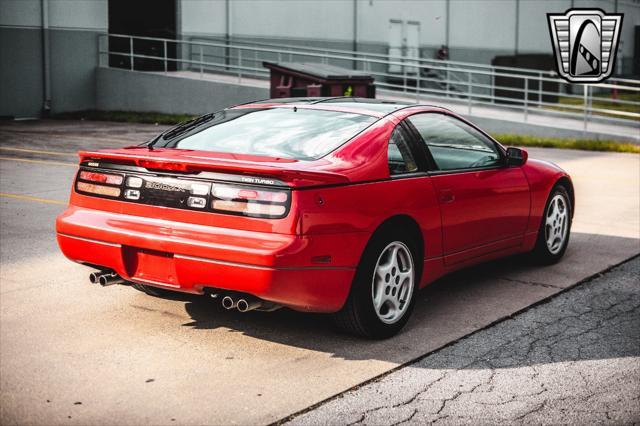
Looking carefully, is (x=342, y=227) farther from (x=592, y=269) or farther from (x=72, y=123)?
(x=72, y=123)

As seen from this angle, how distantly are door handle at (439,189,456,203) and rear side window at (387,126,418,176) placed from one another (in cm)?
26

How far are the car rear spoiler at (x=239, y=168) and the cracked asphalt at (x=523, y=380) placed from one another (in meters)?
1.11

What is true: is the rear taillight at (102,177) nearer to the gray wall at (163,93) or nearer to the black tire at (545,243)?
the black tire at (545,243)

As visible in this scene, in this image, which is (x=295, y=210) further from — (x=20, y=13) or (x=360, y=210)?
(x=20, y=13)

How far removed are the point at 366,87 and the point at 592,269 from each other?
37.4 feet

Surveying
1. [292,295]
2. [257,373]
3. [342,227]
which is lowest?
[257,373]

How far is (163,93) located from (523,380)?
21.6 meters

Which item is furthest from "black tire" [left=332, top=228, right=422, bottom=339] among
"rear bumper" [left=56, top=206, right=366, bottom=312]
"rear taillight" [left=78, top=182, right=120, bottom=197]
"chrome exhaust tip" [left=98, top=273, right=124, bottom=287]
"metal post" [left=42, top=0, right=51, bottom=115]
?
"metal post" [left=42, top=0, right=51, bottom=115]

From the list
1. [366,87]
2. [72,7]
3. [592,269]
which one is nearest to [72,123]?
[72,7]

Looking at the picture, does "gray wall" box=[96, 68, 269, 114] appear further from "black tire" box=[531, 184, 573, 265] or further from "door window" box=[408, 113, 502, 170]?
"door window" box=[408, 113, 502, 170]

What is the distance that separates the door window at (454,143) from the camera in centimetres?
618

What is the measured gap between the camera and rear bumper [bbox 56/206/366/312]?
483 centimetres

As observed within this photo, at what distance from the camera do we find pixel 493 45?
38.4m

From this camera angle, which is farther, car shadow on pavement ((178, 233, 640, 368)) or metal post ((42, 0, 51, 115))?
metal post ((42, 0, 51, 115))
